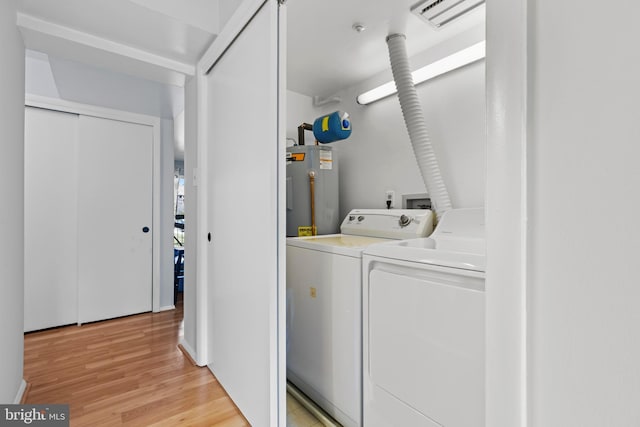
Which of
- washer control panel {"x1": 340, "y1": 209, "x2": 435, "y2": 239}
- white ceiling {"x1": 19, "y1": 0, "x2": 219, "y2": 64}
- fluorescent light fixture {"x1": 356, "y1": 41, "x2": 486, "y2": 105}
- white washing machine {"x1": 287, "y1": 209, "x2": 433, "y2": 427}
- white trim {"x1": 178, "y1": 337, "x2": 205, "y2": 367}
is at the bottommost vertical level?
white trim {"x1": 178, "y1": 337, "x2": 205, "y2": 367}

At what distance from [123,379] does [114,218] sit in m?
1.69

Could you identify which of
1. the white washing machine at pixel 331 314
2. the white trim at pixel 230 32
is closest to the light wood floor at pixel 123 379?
the white washing machine at pixel 331 314

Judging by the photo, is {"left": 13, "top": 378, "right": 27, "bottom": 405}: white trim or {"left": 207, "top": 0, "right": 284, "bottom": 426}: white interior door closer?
{"left": 207, "top": 0, "right": 284, "bottom": 426}: white interior door

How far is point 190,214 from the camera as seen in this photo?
223 cm

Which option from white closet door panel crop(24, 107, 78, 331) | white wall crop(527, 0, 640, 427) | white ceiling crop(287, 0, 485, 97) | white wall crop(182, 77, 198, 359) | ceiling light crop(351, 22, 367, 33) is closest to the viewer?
white wall crop(527, 0, 640, 427)

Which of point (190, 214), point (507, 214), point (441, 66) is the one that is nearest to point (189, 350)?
point (190, 214)

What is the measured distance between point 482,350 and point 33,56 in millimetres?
3843

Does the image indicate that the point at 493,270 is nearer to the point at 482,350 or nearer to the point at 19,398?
the point at 482,350

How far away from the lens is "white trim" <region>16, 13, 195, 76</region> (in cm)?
160

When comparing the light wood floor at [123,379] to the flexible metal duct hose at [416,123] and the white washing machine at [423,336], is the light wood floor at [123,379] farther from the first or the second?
the flexible metal duct hose at [416,123]

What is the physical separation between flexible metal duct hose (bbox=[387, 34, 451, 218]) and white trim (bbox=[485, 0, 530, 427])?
1300 millimetres

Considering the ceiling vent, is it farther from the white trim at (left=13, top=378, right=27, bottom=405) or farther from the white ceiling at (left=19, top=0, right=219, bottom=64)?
the white trim at (left=13, top=378, right=27, bottom=405)

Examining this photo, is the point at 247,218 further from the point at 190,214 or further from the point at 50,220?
the point at 50,220

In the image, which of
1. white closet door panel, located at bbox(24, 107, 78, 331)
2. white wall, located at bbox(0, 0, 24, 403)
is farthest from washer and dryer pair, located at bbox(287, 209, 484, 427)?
white closet door panel, located at bbox(24, 107, 78, 331)
